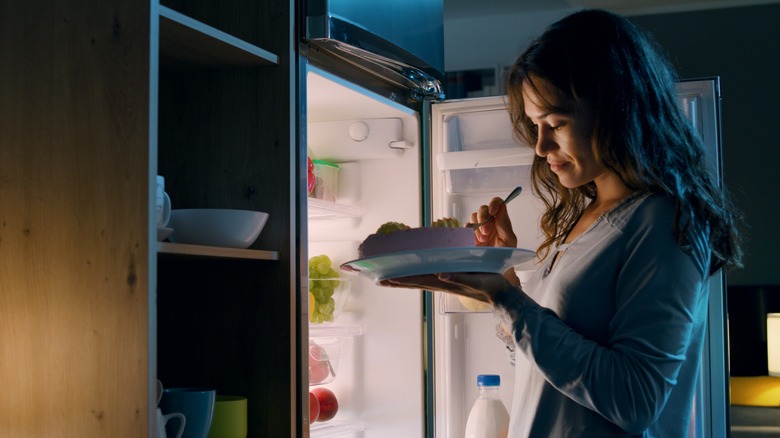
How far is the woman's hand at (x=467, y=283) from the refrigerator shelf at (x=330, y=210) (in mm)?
516

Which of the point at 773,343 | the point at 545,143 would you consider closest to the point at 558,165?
the point at 545,143

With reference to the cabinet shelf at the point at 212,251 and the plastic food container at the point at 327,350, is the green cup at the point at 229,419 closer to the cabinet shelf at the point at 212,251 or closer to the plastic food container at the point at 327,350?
the cabinet shelf at the point at 212,251

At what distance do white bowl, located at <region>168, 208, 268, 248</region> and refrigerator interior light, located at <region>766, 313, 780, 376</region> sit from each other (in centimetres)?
301

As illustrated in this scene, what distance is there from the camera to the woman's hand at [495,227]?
63.7 inches

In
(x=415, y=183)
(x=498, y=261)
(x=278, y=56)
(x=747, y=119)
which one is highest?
(x=747, y=119)

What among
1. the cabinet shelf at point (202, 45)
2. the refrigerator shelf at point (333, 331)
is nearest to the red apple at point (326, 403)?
the refrigerator shelf at point (333, 331)

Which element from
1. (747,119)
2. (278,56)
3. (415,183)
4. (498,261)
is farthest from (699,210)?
(747,119)

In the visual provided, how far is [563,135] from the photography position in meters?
1.26

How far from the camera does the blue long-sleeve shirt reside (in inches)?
43.8

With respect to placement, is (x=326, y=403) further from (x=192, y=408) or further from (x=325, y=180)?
(x=192, y=408)

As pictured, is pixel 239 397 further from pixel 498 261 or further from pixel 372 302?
pixel 372 302

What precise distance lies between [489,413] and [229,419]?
726 mm

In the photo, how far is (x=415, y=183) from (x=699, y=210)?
0.84m

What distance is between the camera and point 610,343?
1147 millimetres
